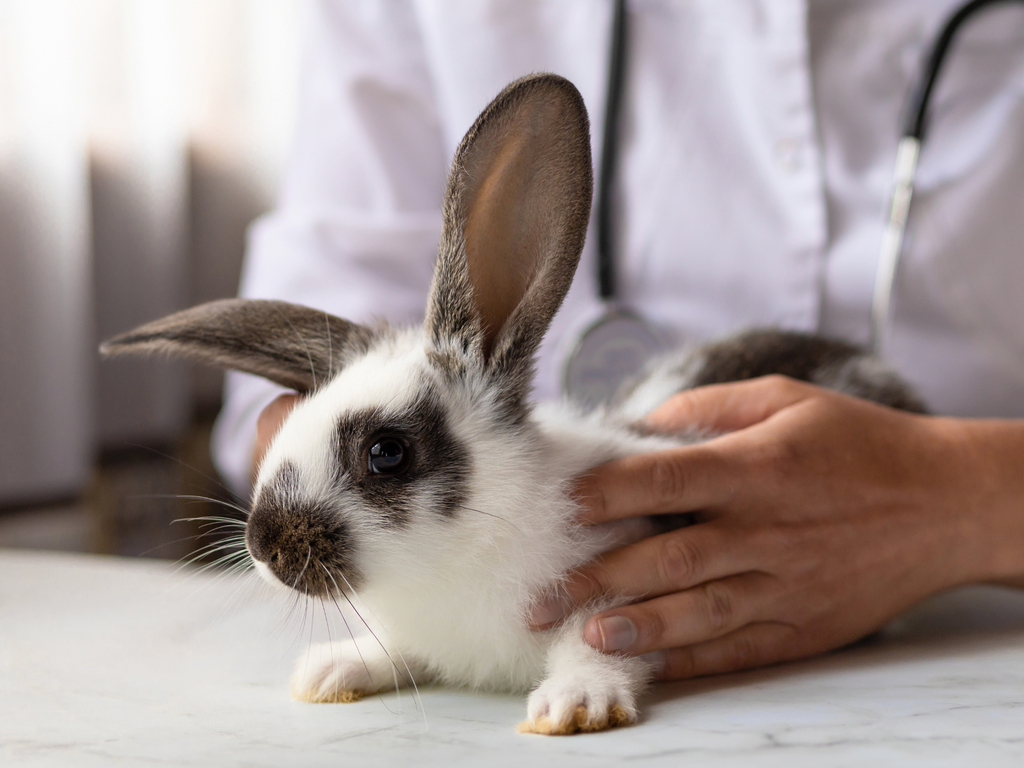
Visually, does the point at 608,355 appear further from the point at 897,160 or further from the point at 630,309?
the point at 897,160

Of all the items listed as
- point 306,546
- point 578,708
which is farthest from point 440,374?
A: point 578,708

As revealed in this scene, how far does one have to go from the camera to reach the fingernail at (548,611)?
83 cm

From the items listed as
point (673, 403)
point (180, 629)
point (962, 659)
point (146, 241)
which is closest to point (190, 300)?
point (146, 241)

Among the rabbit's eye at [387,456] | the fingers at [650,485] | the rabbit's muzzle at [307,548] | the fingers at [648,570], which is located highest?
the rabbit's eye at [387,456]

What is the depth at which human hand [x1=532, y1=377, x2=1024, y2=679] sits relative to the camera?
Result: 0.86 m

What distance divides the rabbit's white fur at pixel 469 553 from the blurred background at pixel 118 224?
4.02ft

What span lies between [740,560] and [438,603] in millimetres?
296

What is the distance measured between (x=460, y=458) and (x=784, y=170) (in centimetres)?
82

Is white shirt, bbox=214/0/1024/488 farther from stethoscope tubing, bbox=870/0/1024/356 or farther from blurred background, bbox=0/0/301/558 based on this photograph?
blurred background, bbox=0/0/301/558

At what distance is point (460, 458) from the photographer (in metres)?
0.83

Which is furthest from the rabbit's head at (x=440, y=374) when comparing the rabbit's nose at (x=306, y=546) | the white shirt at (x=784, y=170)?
the white shirt at (x=784, y=170)

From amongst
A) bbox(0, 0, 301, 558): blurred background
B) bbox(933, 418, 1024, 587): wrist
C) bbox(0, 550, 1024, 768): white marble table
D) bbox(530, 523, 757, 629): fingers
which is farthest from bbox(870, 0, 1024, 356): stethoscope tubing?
bbox(0, 0, 301, 558): blurred background

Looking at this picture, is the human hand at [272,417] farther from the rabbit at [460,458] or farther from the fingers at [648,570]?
the fingers at [648,570]

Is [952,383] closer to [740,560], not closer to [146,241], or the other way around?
[740,560]
